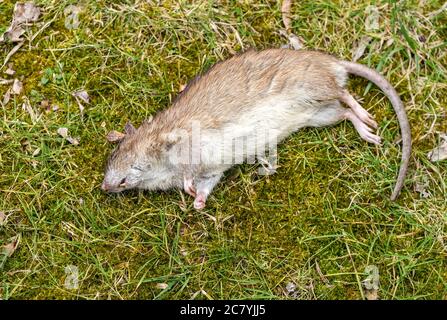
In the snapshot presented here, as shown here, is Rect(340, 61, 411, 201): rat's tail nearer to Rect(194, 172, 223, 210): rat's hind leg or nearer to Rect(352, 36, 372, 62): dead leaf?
Rect(352, 36, 372, 62): dead leaf

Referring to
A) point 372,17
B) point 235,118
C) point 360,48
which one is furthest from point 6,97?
point 372,17

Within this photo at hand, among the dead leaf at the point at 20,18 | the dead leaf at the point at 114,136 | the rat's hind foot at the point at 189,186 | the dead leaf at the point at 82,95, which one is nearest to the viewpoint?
the rat's hind foot at the point at 189,186

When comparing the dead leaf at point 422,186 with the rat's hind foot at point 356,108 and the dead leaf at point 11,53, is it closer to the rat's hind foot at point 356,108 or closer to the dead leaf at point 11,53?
the rat's hind foot at point 356,108

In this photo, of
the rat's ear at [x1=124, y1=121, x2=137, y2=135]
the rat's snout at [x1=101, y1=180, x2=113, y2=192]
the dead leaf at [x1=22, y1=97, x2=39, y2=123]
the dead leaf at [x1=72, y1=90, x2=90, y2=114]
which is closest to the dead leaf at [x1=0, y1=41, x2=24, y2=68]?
the dead leaf at [x1=22, y1=97, x2=39, y2=123]

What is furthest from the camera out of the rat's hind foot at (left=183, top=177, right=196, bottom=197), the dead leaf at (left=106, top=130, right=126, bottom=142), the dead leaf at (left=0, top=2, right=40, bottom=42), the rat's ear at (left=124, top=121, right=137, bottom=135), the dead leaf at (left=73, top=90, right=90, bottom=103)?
the dead leaf at (left=0, top=2, right=40, bottom=42)

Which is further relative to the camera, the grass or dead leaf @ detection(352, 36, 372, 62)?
dead leaf @ detection(352, 36, 372, 62)

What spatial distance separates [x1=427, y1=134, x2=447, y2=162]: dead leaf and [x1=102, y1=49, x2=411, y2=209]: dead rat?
0.35 meters

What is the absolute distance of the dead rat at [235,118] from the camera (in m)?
4.60

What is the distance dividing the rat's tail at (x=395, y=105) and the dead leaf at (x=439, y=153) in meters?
0.33

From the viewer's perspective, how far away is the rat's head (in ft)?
15.4

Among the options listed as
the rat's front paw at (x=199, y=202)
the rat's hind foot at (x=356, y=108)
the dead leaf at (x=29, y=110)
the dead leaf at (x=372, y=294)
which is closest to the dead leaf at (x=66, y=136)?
the dead leaf at (x=29, y=110)

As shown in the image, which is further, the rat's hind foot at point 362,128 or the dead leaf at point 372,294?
the rat's hind foot at point 362,128

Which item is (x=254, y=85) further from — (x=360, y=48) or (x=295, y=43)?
(x=360, y=48)
